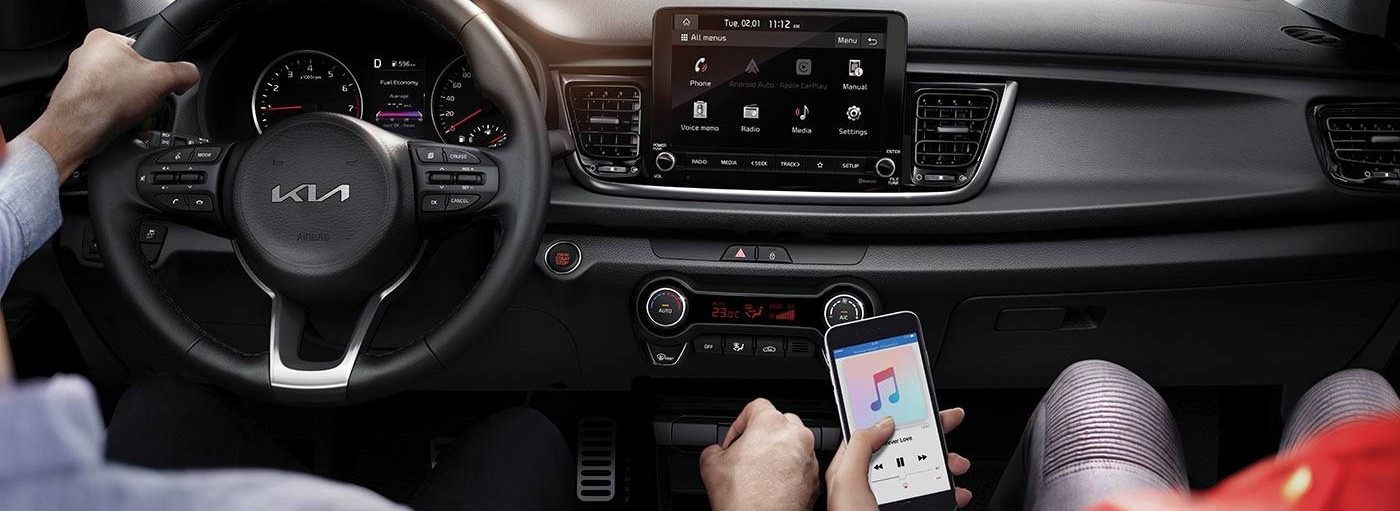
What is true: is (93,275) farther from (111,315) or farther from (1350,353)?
(1350,353)

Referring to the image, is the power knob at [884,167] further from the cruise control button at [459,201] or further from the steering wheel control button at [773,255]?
the cruise control button at [459,201]

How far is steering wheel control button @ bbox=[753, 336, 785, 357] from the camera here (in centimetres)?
192

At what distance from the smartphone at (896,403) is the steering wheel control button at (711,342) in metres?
0.29

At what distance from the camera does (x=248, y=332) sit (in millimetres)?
1995

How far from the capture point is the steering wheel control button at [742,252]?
1.88 m

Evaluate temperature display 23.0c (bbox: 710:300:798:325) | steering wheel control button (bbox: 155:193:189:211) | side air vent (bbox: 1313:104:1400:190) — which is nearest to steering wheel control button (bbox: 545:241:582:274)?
temperature display 23.0c (bbox: 710:300:798:325)

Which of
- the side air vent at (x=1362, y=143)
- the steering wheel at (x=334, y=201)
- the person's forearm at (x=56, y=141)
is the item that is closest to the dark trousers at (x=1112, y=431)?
the side air vent at (x=1362, y=143)

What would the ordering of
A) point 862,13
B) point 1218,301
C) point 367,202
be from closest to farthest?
point 367,202
point 862,13
point 1218,301

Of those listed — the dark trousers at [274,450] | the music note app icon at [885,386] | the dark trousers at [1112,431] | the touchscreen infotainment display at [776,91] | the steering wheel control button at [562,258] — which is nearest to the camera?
A: the dark trousers at [1112,431]

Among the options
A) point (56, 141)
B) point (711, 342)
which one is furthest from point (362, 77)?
point (711, 342)

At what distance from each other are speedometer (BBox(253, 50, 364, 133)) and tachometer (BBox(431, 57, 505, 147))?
0.43ft

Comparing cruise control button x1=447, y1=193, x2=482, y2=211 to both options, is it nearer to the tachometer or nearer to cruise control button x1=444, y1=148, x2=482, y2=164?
cruise control button x1=444, y1=148, x2=482, y2=164

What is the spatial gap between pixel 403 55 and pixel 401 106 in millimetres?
81

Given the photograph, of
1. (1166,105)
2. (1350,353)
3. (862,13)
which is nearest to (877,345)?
(862,13)
